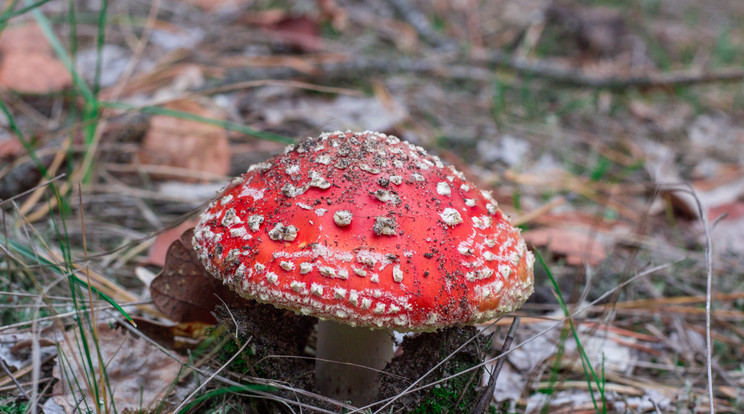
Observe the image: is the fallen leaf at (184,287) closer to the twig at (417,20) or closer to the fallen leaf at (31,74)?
the fallen leaf at (31,74)

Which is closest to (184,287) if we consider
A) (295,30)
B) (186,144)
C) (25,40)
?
(186,144)

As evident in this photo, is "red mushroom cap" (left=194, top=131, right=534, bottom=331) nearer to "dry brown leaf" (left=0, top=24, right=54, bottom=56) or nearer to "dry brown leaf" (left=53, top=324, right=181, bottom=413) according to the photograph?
"dry brown leaf" (left=53, top=324, right=181, bottom=413)

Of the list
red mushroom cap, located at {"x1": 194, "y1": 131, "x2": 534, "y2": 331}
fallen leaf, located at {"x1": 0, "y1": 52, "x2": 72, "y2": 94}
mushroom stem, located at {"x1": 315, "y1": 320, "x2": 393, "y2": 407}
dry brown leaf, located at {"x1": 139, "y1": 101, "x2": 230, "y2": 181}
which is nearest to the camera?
red mushroom cap, located at {"x1": 194, "y1": 131, "x2": 534, "y2": 331}

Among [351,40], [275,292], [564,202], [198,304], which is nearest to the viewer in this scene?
[275,292]

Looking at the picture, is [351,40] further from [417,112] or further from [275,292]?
[275,292]

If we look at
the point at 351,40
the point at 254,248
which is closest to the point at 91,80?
the point at 351,40

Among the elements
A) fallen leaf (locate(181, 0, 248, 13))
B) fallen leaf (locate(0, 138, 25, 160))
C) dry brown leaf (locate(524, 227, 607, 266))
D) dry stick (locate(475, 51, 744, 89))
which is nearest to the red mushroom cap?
dry brown leaf (locate(524, 227, 607, 266))

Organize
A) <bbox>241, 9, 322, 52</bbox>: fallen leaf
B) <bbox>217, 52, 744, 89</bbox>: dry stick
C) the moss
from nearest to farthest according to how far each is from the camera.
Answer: the moss
<bbox>217, 52, 744, 89</bbox>: dry stick
<bbox>241, 9, 322, 52</bbox>: fallen leaf

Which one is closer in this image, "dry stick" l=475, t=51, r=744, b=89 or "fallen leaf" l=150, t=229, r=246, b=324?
"fallen leaf" l=150, t=229, r=246, b=324
